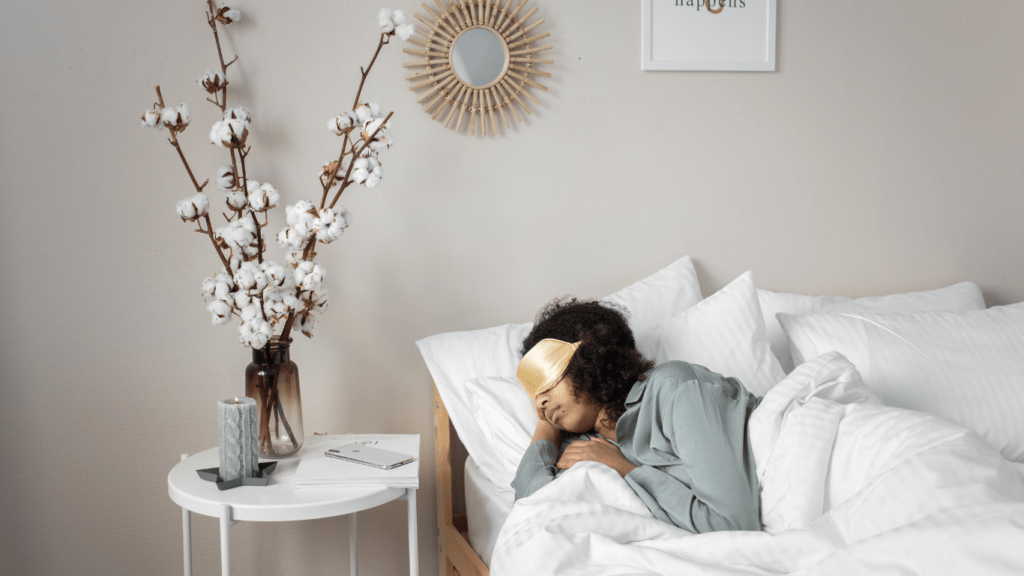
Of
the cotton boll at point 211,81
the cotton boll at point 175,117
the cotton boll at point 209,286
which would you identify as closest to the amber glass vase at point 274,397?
the cotton boll at point 209,286

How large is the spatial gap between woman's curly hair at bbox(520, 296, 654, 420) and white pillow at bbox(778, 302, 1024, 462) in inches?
20.8

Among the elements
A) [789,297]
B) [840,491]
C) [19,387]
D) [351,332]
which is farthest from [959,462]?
[19,387]

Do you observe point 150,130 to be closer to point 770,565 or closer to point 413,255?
point 413,255

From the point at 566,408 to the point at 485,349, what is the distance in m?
0.37

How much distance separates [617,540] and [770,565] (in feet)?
0.70

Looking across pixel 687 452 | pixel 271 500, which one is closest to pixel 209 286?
pixel 271 500

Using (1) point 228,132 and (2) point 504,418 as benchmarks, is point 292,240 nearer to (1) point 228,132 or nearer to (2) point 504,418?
(1) point 228,132

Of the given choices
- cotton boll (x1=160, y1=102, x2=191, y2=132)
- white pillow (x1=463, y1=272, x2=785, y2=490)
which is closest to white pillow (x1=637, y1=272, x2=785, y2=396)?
white pillow (x1=463, y1=272, x2=785, y2=490)

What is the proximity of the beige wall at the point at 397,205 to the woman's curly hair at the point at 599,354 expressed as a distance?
1.52ft

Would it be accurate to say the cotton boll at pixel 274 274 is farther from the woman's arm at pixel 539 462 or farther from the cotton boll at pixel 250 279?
the woman's arm at pixel 539 462

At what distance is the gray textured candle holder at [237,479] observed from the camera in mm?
1260

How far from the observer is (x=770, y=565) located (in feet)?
2.99

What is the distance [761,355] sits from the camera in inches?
60.5

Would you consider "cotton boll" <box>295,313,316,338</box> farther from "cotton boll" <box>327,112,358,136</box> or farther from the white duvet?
the white duvet
